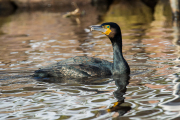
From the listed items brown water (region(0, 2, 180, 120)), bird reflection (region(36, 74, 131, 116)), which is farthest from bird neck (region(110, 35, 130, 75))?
brown water (region(0, 2, 180, 120))

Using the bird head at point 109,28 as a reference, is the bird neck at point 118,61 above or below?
below

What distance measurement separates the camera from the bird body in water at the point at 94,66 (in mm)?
7246

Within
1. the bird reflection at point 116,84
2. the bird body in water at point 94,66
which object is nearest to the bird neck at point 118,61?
the bird body in water at point 94,66

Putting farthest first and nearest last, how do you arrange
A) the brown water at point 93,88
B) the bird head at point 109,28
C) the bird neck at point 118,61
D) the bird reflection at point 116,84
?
the bird neck at point 118,61 → the bird head at point 109,28 → the bird reflection at point 116,84 → the brown water at point 93,88

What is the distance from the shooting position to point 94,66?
730 centimetres

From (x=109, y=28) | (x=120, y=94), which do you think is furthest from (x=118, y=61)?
(x=120, y=94)

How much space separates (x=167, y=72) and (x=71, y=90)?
2463mm

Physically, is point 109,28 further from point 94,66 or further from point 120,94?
point 120,94

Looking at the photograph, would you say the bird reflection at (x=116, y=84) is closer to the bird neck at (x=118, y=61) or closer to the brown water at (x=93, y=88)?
the brown water at (x=93, y=88)

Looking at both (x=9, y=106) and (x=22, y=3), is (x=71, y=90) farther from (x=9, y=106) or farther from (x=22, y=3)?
(x=22, y=3)

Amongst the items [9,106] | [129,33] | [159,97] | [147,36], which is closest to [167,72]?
[159,97]

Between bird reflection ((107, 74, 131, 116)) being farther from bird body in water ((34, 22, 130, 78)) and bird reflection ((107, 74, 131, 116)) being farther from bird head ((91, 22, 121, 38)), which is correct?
bird head ((91, 22, 121, 38))

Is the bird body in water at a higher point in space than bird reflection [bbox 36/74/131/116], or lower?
higher

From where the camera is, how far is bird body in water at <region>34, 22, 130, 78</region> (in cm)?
725
